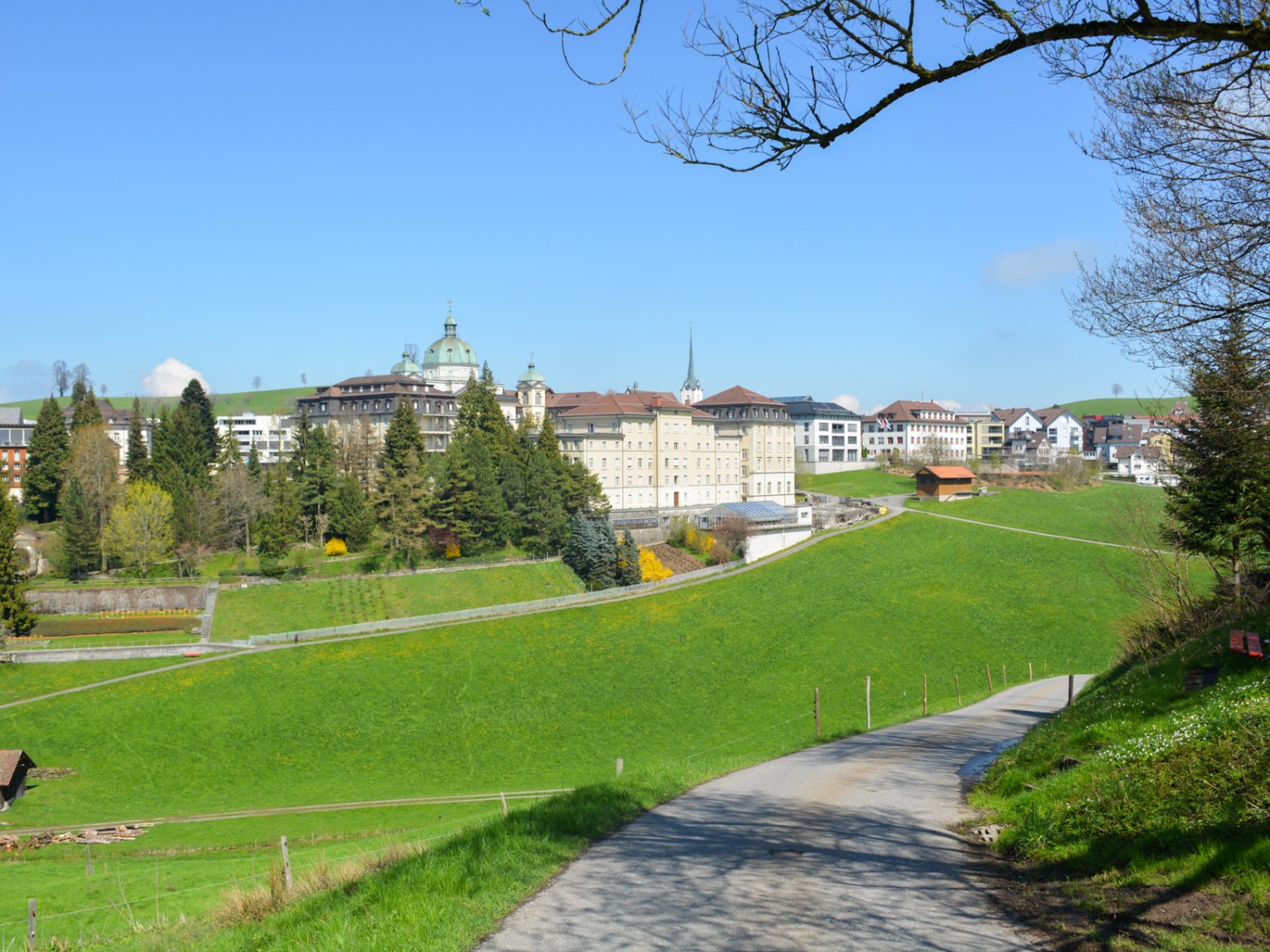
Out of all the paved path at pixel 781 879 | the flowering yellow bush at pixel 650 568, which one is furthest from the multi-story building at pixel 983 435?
the paved path at pixel 781 879

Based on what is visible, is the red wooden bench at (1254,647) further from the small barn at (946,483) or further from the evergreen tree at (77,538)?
the small barn at (946,483)

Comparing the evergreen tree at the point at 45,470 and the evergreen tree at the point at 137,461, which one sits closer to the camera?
the evergreen tree at the point at 137,461

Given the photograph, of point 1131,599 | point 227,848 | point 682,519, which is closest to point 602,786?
point 227,848

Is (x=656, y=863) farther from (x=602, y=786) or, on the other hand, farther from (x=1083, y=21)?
(x=1083, y=21)

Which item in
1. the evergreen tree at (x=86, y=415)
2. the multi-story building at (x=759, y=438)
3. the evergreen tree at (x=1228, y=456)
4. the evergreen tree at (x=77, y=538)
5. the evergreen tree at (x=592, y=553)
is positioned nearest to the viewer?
the evergreen tree at (x=1228, y=456)

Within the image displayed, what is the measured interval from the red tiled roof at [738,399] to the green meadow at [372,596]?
48479 mm

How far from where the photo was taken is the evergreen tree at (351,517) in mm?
70250

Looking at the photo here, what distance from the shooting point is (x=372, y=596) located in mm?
59719

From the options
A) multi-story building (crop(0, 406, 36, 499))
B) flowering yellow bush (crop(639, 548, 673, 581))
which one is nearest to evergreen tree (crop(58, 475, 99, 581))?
flowering yellow bush (crop(639, 548, 673, 581))

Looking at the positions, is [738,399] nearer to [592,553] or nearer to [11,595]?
[592,553]

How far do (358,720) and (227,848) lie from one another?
16564 mm

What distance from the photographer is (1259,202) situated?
9.79m

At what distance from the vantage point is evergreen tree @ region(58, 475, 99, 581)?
64562 mm

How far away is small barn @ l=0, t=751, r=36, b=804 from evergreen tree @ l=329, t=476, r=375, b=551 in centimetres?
3813
